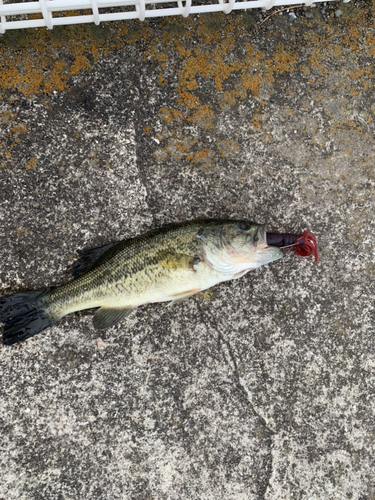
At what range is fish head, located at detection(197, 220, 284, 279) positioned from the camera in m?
3.10

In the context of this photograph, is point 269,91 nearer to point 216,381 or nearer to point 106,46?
point 106,46

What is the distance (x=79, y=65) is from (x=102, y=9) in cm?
55

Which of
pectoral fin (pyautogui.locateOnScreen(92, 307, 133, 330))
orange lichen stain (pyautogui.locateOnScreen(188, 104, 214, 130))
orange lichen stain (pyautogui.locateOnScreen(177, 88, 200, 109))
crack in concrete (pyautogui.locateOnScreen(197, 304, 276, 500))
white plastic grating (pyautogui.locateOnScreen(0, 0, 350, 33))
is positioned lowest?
crack in concrete (pyautogui.locateOnScreen(197, 304, 276, 500))

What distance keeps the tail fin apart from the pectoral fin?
0.38m

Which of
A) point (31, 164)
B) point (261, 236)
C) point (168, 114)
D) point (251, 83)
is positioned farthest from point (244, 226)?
point (31, 164)

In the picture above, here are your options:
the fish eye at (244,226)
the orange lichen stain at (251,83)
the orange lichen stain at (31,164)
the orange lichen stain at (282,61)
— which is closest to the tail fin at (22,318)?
the orange lichen stain at (31,164)

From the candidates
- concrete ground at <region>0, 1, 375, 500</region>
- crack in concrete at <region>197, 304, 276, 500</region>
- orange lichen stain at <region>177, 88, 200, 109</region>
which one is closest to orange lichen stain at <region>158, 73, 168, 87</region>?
concrete ground at <region>0, 1, 375, 500</region>

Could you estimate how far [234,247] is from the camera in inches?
122

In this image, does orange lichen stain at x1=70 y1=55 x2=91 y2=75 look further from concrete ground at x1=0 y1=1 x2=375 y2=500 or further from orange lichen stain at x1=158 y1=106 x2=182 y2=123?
orange lichen stain at x1=158 y1=106 x2=182 y2=123

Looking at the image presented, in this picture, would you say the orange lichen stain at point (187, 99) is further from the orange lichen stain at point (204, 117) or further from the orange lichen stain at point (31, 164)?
→ the orange lichen stain at point (31, 164)

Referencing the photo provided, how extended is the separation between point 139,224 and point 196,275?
2.52 ft

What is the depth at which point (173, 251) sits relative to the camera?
3.10m

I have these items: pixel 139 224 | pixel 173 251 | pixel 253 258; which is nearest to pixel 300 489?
pixel 253 258

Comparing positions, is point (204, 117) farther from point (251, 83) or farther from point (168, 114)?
point (251, 83)
